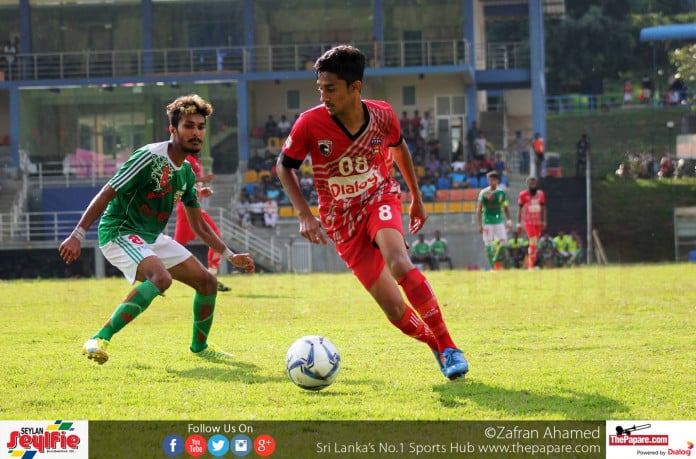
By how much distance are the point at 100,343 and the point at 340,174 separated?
225 centimetres

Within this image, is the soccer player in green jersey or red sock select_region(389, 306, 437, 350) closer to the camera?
red sock select_region(389, 306, 437, 350)

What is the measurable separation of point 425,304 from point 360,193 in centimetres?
92

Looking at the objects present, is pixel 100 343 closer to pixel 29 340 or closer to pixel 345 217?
pixel 345 217

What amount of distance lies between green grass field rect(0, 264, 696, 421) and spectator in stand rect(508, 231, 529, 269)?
11407 millimetres

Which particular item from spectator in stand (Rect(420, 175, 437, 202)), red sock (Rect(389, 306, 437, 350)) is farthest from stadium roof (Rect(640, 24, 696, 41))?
red sock (Rect(389, 306, 437, 350))

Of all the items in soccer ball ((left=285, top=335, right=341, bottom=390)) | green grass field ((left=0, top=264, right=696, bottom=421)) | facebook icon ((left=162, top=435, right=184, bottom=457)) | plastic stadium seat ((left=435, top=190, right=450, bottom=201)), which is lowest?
green grass field ((left=0, top=264, right=696, bottom=421))

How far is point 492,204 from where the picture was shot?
23.0m

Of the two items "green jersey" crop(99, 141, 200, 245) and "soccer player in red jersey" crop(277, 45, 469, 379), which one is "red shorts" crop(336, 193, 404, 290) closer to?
"soccer player in red jersey" crop(277, 45, 469, 379)

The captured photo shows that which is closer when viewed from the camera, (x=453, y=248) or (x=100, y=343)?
(x=100, y=343)

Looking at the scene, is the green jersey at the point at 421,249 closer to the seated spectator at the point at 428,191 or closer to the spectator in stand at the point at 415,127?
the seated spectator at the point at 428,191

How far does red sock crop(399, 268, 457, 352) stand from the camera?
7.63m

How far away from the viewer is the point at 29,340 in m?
10.9

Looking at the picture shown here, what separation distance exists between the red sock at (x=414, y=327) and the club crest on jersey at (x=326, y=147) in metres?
1.24

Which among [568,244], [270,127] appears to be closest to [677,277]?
[568,244]
